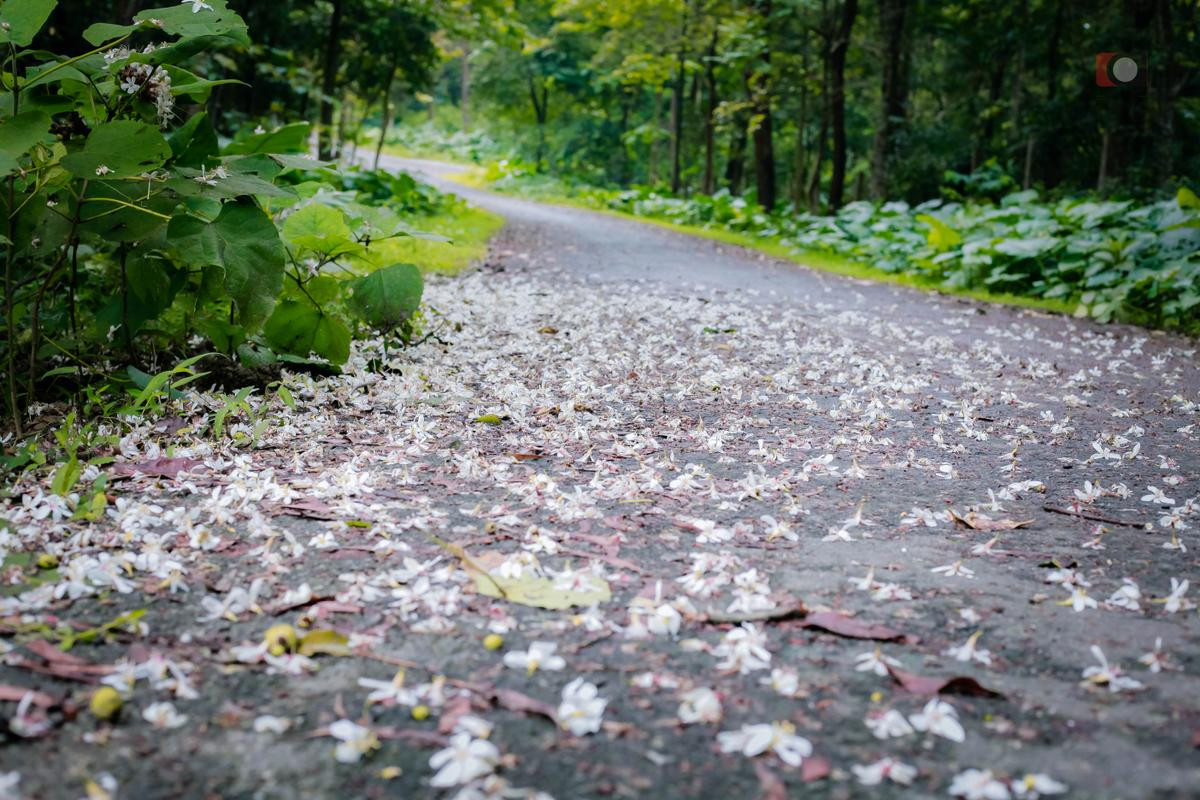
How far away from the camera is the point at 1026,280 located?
780cm

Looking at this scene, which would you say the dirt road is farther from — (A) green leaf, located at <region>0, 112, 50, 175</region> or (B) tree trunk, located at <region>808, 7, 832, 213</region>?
(B) tree trunk, located at <region>808, 7, 832, 213</region>

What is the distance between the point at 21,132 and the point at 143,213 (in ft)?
1.38

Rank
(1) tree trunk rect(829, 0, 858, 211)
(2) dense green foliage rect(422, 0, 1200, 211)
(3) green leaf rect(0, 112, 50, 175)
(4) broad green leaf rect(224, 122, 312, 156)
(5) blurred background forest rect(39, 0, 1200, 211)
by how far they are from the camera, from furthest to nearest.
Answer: (1) tree trunk rect(829, 0, 858, 211) → (2) dense green foliage rect(422, 0, 1200, 211) → (5) blurred background forest rect(39, 0, 1200, 211) → (4) broad green leaf rect(224, 122, 312, 156) → (3) green leaf rect(0, 112, 50, 175)

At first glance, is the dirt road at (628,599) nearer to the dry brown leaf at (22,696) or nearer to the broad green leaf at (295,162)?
the dry brown leaf at (22,696)

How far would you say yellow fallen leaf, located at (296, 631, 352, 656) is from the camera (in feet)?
5.21

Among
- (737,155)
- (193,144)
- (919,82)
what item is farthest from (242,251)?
(919,82)

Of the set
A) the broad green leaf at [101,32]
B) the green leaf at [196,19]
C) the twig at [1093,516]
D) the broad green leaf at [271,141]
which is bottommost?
the twig at [1093,516]

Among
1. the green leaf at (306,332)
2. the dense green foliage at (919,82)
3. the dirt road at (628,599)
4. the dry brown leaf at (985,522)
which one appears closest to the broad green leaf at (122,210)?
the dirt road at (628,599)

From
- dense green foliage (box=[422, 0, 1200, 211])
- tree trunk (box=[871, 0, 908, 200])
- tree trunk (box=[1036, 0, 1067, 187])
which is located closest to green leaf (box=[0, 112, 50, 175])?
dense green foliage (box=[422, 0, 1200, 211])

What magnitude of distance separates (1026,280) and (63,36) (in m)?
8.59

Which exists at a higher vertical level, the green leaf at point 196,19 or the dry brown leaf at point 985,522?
the green leaf at point 196,19

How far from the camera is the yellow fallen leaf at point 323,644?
159 cm

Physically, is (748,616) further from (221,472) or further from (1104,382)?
(1104,382)

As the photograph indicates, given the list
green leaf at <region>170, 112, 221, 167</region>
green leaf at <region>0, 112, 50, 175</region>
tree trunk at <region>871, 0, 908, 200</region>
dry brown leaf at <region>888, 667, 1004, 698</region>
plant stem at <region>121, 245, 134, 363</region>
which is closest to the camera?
dry brown leaf at <region>888, 667, 1004, 698</region>
